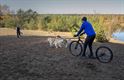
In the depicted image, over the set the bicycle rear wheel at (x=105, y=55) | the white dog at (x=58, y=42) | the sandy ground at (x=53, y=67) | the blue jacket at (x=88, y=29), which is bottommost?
the sandy ground at (x=53, y=67)

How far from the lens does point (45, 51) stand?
14.4m

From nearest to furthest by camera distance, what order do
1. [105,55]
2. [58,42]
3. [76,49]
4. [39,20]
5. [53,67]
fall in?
[53,67], [105,55], [76,49], [58,42], [39,20]

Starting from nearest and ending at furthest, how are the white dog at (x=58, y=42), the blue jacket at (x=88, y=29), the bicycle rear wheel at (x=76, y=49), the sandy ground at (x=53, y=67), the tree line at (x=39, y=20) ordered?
the sandy ground at (x=53, y=67) → the blue jacket at (x=88, y=29) → the bicycle rear wheel at (x=76, y=49) → the white dog at (x=58, y=42) → the tree line at (x=39, y=20)

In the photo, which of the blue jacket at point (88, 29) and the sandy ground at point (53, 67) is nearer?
the sandy ground at point (53, 67)

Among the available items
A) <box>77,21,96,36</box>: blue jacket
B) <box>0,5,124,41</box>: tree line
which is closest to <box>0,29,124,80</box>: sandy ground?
<box>77,21,96,36</box>: blue jacket

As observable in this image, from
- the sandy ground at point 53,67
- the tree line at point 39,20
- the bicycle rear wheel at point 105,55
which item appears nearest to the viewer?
the sandy ground at point 53,67

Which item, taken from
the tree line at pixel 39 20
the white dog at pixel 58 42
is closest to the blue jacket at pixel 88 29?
the white dog at pixel 58 42

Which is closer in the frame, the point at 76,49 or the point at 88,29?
the point at 88,29

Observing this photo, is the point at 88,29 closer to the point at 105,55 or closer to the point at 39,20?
the point at 105,55

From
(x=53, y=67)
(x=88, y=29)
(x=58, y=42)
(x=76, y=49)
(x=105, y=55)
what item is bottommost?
Answer: (x=53, y=67)

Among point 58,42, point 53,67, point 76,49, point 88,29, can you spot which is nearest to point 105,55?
point 88,29

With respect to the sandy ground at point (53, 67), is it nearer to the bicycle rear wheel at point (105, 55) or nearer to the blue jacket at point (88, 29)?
the bicycle rear wheel at point (105, 55)

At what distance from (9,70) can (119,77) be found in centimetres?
366

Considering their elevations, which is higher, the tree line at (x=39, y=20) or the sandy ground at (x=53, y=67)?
the tree line at (x=39, y=20)
